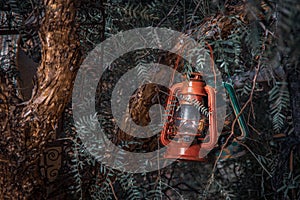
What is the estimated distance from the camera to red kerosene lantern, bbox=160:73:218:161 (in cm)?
156

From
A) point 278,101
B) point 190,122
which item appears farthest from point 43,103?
point 278,101

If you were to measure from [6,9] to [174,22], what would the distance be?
2.41ft

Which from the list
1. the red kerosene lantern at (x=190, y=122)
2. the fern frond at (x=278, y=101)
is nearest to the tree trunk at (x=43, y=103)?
the red kerosene lantern at (x=190, y=122)

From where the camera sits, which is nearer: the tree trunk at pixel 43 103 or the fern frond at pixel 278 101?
the fern frond at pixel 278 101

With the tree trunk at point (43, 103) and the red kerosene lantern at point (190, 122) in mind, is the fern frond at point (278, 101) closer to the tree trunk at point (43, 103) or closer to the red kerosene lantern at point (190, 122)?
the red kerosene lantern at point (190, 122)

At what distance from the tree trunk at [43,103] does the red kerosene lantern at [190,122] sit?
42cm

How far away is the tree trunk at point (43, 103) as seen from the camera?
5.98 feet

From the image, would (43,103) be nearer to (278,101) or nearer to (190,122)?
(190,122)

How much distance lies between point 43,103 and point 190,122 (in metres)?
0.54

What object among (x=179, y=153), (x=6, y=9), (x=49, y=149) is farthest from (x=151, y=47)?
(x=49, y=149)

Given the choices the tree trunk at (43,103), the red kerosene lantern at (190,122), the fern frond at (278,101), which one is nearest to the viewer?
the fern frond at (278,101)

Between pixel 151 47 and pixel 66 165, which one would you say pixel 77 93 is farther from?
pixel 66 165

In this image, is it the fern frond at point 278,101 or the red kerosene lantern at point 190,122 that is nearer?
the fern frond at point 278,101

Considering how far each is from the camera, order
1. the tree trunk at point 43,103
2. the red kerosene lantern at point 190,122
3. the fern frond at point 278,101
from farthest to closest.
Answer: the tree trunk at point 43,103 < the red kerosene lantern at point 190,122 < the fern frond at point 278,101
